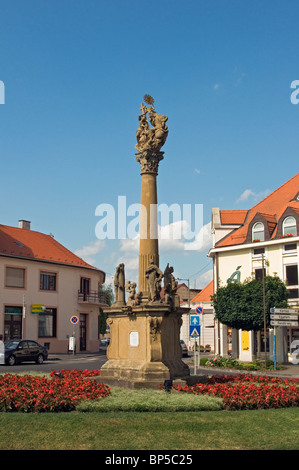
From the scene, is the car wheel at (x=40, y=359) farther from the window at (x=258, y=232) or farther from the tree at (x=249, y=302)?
the window at (x=258, y=232)

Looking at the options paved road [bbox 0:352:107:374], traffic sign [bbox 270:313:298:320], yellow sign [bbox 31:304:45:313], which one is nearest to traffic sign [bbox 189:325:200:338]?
traffic sign [bbox 270:313:298:320]

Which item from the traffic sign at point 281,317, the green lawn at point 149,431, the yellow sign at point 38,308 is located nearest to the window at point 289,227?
the traffic sign at point 281,317

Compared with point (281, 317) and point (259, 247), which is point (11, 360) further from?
point (259, 247)

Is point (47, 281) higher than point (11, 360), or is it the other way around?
point (47, 281)

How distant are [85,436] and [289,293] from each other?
108ft

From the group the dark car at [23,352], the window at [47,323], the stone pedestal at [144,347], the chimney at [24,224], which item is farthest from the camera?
the chimney at [24,224]

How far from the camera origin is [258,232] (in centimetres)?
4434

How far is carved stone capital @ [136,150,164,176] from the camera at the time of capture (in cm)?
1773

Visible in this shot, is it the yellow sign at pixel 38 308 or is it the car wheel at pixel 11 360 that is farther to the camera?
the yellow sign at pixel 38 308

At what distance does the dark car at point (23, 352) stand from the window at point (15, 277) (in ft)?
35.0

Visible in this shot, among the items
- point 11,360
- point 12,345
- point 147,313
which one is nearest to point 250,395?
point 147,313

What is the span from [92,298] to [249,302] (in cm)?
1664

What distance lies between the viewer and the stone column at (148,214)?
17078 millimetres
